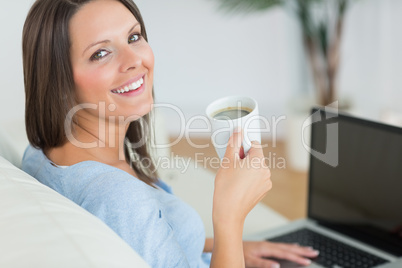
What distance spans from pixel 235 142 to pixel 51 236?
1.12 ft

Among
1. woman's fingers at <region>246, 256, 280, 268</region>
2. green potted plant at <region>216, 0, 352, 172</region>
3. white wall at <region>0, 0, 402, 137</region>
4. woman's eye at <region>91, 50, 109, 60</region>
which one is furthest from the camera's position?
white wall at <region>0, 0, 402, 137</region>

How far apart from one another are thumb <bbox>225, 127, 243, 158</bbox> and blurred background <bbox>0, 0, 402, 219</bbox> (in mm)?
1635

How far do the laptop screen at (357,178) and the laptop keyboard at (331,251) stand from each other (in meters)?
0.05

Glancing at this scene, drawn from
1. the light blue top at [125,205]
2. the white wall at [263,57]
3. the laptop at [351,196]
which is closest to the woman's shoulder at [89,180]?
the light blue top at [125,205]

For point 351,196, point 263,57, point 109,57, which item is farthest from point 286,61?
point 109,57

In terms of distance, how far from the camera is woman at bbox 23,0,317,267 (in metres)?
0.85

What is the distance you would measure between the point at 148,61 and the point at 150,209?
29cm

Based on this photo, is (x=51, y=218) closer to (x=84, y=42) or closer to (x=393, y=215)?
(x=84, y=42)

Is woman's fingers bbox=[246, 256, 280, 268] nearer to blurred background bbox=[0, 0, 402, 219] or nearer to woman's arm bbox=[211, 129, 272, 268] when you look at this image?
woman's arm bbox=[211, 129, 272, 268]

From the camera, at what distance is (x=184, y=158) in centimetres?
192

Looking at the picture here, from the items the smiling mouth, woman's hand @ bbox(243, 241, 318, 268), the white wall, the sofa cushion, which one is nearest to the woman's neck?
the smiling mouth

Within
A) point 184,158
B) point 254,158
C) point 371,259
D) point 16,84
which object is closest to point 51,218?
point 254,158

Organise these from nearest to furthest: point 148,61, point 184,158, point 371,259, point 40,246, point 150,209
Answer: point 40,246, point 150,209, point 148,61, point 371,259, point 184,158

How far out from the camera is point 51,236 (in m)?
0.62
